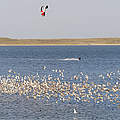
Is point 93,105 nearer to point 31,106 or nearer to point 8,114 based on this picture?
point 31,106

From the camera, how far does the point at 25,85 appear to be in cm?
4572

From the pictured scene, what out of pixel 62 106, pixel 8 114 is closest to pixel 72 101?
pixel 62 106

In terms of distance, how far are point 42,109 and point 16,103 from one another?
164 inches

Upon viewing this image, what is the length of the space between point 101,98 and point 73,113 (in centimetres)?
607

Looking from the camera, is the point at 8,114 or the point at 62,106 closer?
the point at 8,114

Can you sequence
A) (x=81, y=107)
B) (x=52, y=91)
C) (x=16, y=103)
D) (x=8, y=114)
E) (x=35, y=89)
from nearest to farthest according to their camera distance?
(x=8, y=114) → (x=81, y=107) → (x=16, y=103) → (x=52, y=91) → (x=35, y=89)

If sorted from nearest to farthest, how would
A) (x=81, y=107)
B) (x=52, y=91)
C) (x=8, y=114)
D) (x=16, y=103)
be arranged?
(x=8, y=114), (x=81, y=107), (x=16, y=103), (x=52, y=91)

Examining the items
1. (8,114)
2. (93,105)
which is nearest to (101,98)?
(93,105)

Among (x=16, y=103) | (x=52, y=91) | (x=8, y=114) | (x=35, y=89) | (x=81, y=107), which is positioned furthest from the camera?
(x=35, y=89)

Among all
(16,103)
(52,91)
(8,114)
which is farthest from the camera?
(52,91)

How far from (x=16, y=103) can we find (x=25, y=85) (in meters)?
7.17

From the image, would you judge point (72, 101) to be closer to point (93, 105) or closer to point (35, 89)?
point (93, 105)

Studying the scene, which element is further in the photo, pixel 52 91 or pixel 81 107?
pixel 52 91

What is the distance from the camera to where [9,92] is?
44.0 metres
